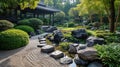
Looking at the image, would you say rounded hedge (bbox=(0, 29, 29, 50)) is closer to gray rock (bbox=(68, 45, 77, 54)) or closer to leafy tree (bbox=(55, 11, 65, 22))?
gray rock (bbox=(68, 45, 77, 54))

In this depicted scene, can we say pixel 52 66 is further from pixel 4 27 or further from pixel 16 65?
pixel 4 27

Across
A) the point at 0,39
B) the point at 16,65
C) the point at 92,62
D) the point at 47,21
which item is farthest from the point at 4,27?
the point at 47,21

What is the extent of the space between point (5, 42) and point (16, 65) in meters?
3.20

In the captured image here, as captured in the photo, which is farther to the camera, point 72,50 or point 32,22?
point 32,22

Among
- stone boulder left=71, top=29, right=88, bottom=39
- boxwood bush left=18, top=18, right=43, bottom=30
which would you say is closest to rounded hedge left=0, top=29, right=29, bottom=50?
stone boulder left=71, top=29, right=88, bottom=39

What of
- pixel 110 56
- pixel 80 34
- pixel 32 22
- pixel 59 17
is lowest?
pixel 80 34

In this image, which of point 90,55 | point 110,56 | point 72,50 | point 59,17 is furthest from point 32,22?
point 59,17

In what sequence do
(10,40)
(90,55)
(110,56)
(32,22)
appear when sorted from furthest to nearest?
1. (32,22)
2. (10,40)
3. (90,55)
4. (110,56)

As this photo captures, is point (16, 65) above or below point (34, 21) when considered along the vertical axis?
below

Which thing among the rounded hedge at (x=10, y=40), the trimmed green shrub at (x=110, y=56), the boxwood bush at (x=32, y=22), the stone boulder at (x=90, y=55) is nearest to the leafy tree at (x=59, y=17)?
the boxwood bush at (x=32, y=22)

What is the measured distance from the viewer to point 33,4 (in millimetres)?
10305

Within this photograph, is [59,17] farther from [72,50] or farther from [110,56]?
[110,56]

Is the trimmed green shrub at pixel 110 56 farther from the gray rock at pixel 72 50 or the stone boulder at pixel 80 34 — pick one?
the stone boulder at pixel 80 34

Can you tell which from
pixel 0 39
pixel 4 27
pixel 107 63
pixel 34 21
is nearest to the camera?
pixel 107 63
